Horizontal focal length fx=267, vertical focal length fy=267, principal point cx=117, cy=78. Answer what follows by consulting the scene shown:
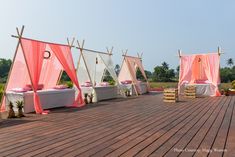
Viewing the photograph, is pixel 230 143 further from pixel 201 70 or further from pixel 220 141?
pixel 201 70

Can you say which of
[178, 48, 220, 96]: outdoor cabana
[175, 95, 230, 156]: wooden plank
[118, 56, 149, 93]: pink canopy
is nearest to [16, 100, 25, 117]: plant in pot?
[175, 95, 230, 156]: wooden plank

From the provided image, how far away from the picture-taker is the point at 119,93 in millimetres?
13227

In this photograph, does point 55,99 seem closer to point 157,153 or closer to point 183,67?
point 157,153

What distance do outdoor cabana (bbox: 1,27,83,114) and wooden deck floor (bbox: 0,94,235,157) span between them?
1.29 meters

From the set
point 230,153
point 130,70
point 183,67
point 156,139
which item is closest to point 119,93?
point 130,70

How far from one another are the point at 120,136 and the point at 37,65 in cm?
453

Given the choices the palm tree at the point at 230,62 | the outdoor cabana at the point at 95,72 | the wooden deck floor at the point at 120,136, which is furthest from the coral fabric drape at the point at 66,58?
the palm tree at the point at 230,62

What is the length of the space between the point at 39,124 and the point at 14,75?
2982 mm

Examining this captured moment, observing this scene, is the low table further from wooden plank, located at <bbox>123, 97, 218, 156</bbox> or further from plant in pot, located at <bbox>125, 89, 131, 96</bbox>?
plant in pot, located at <bbox>125, 89, 131, 96</bbox>

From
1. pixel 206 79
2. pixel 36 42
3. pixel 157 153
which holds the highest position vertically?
pixel 36 42

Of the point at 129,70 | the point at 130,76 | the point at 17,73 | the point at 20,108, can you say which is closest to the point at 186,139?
the point at 20,108

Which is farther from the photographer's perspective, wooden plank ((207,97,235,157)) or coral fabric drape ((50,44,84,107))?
coral fabric drape ((50,44,84,107))

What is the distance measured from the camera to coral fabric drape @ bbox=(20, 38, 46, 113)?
7766mm

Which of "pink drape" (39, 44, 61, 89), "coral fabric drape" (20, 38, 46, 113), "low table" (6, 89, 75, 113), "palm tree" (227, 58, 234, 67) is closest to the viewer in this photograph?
"low table" (6, 89, 75, 113)
